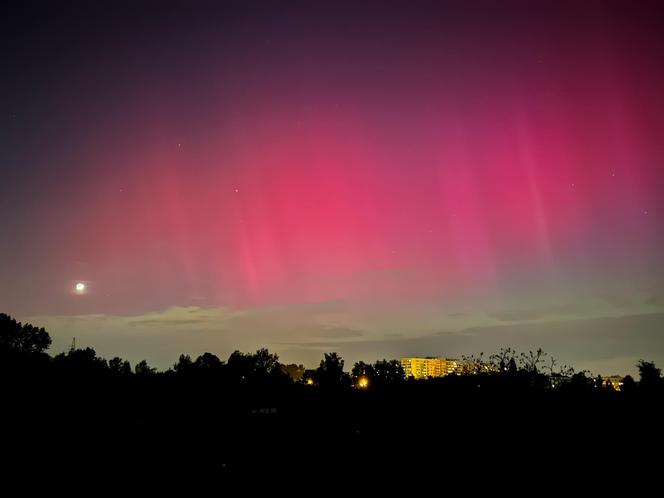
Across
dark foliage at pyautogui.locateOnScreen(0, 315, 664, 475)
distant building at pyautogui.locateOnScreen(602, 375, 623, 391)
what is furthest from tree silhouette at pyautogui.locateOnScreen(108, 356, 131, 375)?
distant building at pyautogui.locateOnScreen(602, 375, 623, 391)

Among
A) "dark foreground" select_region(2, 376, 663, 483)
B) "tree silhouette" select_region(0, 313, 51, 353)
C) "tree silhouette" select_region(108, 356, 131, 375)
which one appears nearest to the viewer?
"dark foreground" select_region(2, 376, 663, 483)

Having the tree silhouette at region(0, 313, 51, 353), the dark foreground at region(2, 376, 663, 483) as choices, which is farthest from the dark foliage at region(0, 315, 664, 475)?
the tree silhouette at region(0, 313, 51, 353)

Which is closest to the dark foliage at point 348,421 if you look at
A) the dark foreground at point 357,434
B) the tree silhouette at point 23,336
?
the dark foreground at point 357,434

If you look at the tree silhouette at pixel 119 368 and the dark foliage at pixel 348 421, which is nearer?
the dark foliage at pixel 348 421

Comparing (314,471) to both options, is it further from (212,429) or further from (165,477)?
(212,429)

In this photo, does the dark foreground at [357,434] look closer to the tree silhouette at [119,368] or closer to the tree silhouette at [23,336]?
the tree silhouette at [119,368]

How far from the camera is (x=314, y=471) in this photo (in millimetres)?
17250

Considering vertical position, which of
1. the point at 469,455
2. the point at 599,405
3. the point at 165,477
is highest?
the point at 599,405

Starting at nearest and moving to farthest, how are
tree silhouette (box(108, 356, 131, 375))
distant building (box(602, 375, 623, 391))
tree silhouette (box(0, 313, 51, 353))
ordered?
1. distant building (box(602, 375, 623, 391))
2. tree silhouette (box(108, 356, 131, 375))
3. tree silhouette (box(0, 313, 51, 353))

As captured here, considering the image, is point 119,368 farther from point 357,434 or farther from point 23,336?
point 357,434

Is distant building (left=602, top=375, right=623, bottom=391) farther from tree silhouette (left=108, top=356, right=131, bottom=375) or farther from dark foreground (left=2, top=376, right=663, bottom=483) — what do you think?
tree silhouette (left=108, top=356, right=131, bottom=375)

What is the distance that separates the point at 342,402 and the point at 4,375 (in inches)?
879

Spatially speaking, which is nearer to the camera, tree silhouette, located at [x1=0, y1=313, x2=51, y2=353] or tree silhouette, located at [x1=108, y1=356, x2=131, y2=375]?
tree silhouette, located at [x1=108, y1=356, x2=131, y2=375]

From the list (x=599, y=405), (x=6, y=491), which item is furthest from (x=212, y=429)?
(x=599, y=405)
